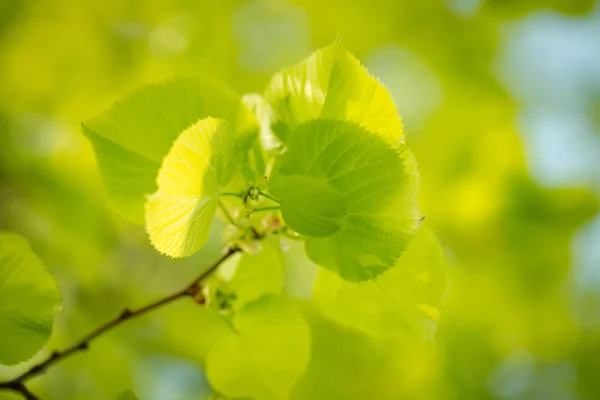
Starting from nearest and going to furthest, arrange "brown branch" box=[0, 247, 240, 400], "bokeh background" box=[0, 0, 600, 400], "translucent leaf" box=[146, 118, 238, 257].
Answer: "translucent leaf" box=[146, 118, 238, 257], "brown branch" box=[0, 247, 240, 400], "bokeh background" box=[0, 0, 600, 400]

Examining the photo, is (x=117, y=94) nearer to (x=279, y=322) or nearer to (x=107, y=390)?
(x=107, y=390)

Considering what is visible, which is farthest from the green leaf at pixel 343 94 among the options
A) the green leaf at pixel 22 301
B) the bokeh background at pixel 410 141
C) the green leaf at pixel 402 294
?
the bokeh background at pixel 410 141

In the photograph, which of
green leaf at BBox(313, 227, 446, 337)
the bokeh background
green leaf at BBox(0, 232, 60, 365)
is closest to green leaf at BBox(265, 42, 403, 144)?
green leaf at BBox(313, 227, 446, 337)

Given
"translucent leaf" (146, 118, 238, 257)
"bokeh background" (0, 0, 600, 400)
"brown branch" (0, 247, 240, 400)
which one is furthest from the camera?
"bokeh background" (0, 0, 600, 400)

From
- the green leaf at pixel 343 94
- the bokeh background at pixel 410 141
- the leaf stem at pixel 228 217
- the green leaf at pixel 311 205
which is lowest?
the bokeh background at pixel 410 141

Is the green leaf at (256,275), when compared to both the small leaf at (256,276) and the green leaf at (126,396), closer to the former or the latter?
the small leaf at (256,276)

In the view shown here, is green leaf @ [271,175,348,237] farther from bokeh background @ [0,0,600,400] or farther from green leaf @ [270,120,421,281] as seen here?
bokeh background @ [0,0,600,400]
